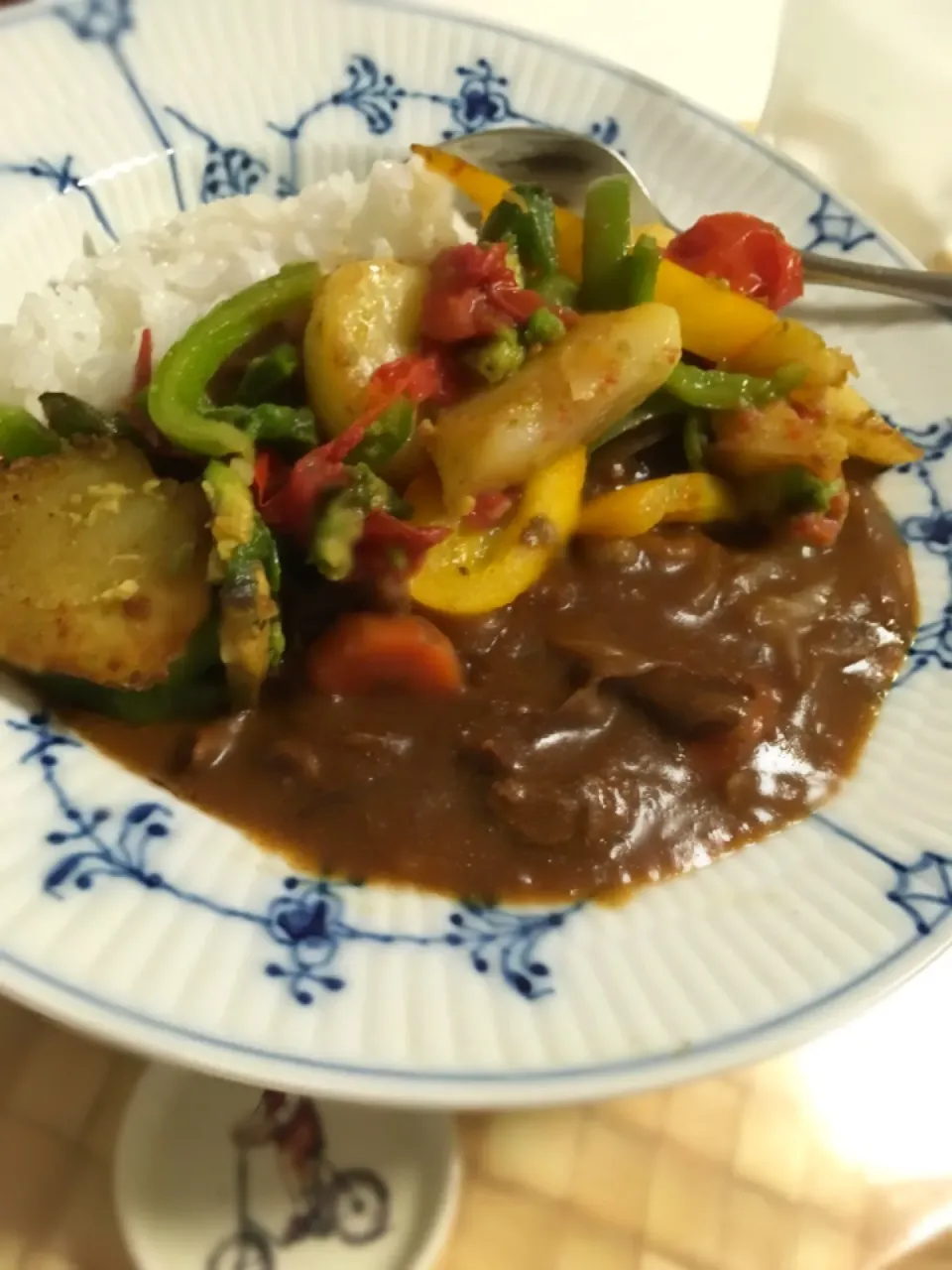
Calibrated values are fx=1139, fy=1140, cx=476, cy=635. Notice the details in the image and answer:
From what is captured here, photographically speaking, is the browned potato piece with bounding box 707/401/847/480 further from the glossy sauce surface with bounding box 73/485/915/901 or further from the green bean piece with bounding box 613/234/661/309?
the green bean piece with bounding box 613/234/661/309

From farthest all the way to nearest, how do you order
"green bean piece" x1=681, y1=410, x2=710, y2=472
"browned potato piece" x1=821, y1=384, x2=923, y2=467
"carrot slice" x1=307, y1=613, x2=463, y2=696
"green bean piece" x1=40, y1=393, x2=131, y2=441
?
"browned potato piece" x1=821, y1=384, x2=923, y2=467 < "green bean piece" x1=681, y1=410, x2=710, y2=472 < "green bean piece" x1=40, y1=393, x2=131, y2=441 < "carrot slice" x1=307, y1=613, x2=463, y2=696

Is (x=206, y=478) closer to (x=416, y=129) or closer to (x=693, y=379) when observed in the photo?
(x=693, y=379)

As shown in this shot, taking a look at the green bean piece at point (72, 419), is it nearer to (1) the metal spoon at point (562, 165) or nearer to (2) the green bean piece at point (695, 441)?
(2) the green bean piece at point (695, 441)

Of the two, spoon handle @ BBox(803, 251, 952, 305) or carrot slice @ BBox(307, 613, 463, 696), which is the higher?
spoon handle @ BBox(803, 251, 952, 305)

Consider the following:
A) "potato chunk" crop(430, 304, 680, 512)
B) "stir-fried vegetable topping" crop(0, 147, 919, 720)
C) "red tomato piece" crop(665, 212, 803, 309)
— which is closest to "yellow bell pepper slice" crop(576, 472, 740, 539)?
"stir-fried vegetable topping" crop(0, 147, 919, 720)

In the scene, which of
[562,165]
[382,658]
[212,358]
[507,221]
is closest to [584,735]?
[382,658]

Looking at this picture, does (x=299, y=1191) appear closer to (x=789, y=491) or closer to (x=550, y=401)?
(x=550, y=401)

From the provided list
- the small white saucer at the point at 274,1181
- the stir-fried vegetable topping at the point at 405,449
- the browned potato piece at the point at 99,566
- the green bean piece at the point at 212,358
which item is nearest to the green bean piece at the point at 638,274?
the stir-fried vegetable topping at the point at 405,449
